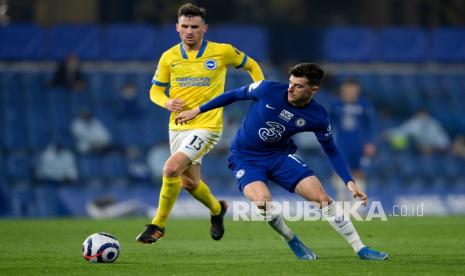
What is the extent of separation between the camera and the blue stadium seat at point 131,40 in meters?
23.7

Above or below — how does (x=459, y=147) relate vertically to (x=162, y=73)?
below

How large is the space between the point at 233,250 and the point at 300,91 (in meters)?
2.51

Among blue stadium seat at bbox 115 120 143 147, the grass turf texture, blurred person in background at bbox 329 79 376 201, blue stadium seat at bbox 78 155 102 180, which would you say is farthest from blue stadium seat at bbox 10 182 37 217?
blurred person in background at bbox 329 79 376 201

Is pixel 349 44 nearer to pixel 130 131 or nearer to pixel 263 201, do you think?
pixel 130 131

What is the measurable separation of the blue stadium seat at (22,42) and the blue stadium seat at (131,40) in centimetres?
155

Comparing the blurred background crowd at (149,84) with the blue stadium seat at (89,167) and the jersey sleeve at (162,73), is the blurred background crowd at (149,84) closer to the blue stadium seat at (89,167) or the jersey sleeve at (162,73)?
the blue stadium seat at (89,167)

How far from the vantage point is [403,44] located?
24672 mm

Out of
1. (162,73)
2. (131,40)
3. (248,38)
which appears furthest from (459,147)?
(162,73)

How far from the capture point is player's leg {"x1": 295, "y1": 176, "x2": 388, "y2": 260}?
943 cm

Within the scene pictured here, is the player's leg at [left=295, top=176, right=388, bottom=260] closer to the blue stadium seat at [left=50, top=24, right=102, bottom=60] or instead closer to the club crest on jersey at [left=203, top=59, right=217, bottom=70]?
the club crest on jersey at [left=203, top=59, right=217, bottom=70]

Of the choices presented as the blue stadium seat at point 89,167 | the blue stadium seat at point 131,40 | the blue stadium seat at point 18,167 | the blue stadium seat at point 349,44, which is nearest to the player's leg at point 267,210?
the blue stadium seat at point 89,167

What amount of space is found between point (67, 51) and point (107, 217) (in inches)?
209

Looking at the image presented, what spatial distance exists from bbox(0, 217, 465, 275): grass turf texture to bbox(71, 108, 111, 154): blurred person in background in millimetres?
5042

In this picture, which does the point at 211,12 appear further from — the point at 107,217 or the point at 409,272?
the point at 409,272
